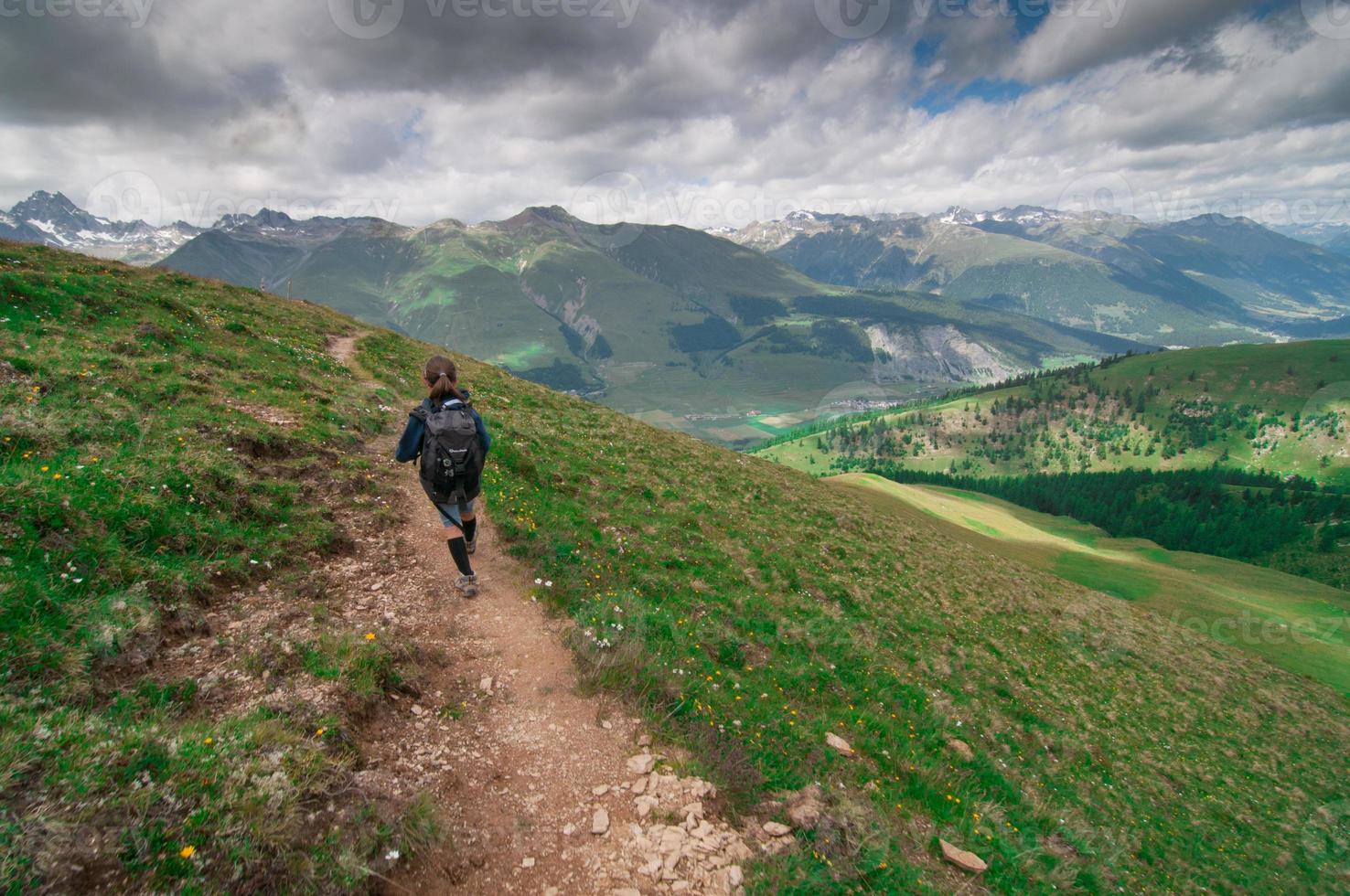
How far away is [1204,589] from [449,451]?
94769 mm

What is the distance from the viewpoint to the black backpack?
11.1 m

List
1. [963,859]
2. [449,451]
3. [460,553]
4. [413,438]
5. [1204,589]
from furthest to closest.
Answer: [1204,589] < [460,553] < [413,438] < [449,451] < [963,859]

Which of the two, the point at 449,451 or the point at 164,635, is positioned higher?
the point at 449,451

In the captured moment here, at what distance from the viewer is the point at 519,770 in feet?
27.3

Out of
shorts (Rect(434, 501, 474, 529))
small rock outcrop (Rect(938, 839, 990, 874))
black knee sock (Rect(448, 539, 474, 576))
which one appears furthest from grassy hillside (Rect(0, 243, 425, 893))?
small rock outcrop (Rect(938, 839, 990, 874))

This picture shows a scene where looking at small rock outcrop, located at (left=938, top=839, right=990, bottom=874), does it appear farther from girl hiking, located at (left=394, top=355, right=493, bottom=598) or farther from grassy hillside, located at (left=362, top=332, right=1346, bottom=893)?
girl hiking, located at (left=394, top=355, right=493, bottom=598)

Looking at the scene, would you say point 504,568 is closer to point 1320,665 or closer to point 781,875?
point 781,875

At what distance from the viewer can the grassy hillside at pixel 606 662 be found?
6.05 meters

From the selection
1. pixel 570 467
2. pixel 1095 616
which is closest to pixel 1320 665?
pixel 1095 616

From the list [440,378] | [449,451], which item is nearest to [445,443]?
[449,451]

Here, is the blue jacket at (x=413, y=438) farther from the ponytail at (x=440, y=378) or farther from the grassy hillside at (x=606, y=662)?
the grassy hillside at (x=606, y=662)

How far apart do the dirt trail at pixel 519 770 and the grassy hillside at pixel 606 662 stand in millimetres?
621

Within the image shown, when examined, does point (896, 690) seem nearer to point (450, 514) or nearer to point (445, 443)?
point (450, 514)

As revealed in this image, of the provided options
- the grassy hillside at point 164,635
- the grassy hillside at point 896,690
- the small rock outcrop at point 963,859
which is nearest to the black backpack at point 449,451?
the grassy hillside at point 164,635
